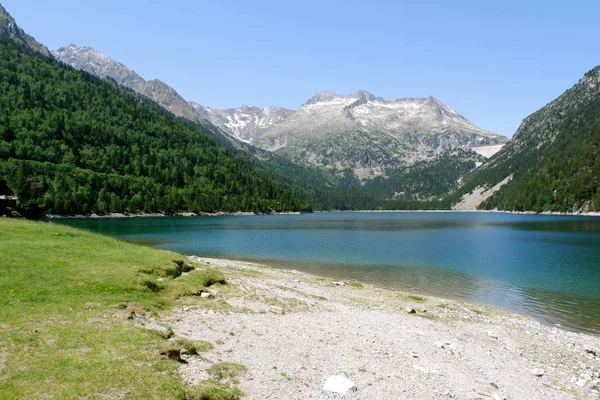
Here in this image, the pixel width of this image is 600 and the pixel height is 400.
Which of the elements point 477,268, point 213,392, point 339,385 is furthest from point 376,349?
point 477,268

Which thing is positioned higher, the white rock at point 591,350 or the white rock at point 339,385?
the white rock at point 339,385

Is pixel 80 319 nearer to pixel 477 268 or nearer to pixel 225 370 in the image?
pixel 225 370

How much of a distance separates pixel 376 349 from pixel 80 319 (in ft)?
52.0

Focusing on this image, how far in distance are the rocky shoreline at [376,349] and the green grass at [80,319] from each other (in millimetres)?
2019

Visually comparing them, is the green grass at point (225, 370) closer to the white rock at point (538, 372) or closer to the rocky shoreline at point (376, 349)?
the rocky shoreline at point (376, 349)

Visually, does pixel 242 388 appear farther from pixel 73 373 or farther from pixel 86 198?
pixel 86 198

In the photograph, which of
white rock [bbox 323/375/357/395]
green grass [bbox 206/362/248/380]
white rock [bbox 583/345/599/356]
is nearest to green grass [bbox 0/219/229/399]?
green grass [bbox 206/362/248/380]

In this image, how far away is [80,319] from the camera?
1953 cm

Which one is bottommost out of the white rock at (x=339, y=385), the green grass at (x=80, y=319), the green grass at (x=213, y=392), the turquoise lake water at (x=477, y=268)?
the turquoise lake water at (x=477, y=268)

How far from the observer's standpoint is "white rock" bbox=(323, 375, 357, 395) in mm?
15297

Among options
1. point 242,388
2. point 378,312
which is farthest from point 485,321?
point 242,388

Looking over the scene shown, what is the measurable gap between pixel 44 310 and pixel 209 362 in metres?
10.3

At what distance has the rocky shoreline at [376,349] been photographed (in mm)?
16406

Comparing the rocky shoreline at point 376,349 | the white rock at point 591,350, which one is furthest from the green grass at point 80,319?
the white rock at point 591,350
